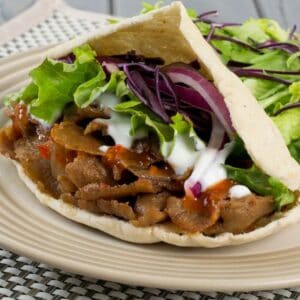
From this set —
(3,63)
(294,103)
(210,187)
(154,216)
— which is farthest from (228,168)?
(3,63)

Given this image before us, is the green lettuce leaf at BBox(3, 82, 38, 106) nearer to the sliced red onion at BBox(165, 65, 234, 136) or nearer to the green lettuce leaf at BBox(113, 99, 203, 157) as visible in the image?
the green lettuce leaf at BBox(113, 99, 203, 157)

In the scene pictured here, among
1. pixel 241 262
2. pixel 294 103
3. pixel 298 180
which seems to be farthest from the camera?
pixel 294 103

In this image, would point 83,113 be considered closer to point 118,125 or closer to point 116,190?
point 118,125

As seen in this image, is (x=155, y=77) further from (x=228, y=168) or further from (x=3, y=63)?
(x=3, y=63)

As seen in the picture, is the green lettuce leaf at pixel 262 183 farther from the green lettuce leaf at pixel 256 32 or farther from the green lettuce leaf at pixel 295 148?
the green lettuce leaf at pixel 256 32

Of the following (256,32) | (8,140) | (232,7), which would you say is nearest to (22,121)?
(8,140)

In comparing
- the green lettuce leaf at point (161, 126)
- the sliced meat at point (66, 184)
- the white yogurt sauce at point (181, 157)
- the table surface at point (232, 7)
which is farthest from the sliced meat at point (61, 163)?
the table surface at point (232, 7)

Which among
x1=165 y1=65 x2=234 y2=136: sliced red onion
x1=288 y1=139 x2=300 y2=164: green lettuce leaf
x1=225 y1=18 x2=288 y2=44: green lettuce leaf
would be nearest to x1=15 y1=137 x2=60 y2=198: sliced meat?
x1=165 y1=65 x2=234 y2=136: sliced red onion

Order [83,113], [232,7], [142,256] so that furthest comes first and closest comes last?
[232,7] < [83,113] < [142,256]
